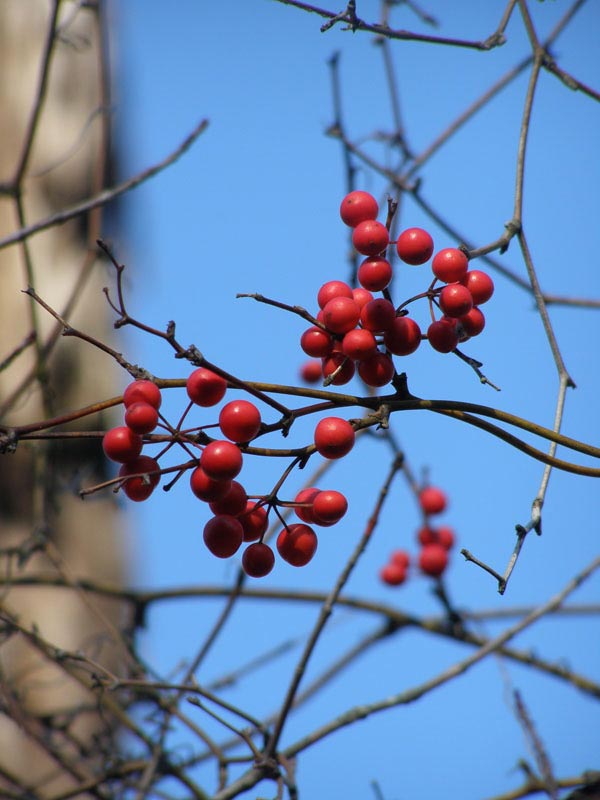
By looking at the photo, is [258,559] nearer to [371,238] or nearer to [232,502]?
[232,502]

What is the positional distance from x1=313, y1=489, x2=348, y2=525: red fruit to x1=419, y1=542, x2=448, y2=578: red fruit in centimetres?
122

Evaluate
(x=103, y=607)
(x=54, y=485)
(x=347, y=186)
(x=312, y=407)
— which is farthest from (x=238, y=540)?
(x=103, y=607)

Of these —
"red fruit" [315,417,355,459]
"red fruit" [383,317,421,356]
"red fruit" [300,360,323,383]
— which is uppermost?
"red fruit" [300,360,323,383]

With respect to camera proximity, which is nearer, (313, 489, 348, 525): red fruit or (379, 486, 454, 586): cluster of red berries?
(313, 489, 348, 525): red fruit

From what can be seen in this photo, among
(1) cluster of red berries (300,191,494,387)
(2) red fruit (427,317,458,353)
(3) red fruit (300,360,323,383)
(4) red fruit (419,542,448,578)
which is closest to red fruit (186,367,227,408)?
(1) cluster of red berries (300,191,494,387)

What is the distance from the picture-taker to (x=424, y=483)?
2125 millimetres

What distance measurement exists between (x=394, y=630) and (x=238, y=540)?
106cm

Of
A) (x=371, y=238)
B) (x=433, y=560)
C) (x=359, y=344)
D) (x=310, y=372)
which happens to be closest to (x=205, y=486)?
(x=359, y=344)

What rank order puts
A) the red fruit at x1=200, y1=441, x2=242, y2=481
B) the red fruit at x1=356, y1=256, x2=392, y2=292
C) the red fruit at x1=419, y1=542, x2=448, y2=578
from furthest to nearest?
the red fruit at x1=419, y1=542, x2=448, y2=578 → the red fruit at x1=356, y1=256, x2=392, y2=292 → the red fruit at x1=200, y1=441, x2=242, y2=481

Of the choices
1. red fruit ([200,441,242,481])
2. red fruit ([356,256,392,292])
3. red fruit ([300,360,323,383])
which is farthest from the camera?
red fruit ([300,360,323,383])

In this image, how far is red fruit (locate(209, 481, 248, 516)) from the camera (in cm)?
85

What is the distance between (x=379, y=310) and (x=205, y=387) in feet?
0.59

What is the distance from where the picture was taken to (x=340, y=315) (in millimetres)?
860

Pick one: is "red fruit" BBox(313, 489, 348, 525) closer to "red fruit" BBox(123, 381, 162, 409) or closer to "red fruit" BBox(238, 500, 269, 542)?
"red fruit" BBox(238, 500, 269, 542)
